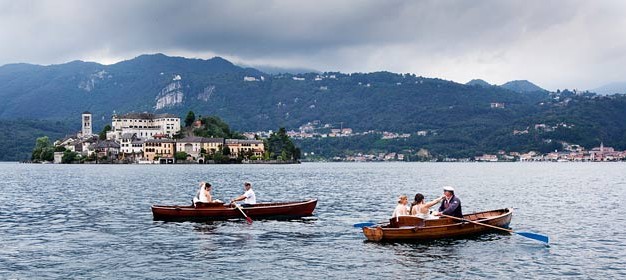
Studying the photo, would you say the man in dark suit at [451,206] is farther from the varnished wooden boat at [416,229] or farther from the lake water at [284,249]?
the lake water at [284,249]

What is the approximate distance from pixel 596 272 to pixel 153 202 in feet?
139

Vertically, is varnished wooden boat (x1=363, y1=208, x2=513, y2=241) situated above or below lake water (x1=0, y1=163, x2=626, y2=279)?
above

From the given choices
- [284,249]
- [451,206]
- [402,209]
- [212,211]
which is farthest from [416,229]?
[212,211]

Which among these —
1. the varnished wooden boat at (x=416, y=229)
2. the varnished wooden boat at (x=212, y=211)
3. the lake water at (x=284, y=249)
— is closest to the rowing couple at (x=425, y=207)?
the varnished wooden boat at (x=416, y=229)

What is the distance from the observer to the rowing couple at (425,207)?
1280 inches

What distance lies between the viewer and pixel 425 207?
32719 millimetres

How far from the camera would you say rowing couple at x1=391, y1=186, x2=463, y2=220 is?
1280 inches

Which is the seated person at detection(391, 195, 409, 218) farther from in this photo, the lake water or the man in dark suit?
the man in dark suit

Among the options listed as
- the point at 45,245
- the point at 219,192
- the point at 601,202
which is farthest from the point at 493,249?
the point at 219,192

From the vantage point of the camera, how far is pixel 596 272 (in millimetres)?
26188

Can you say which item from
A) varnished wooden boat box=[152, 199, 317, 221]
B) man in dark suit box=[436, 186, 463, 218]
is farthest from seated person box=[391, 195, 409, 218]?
varnished wooden boat box=[152, 199, 317, 221]

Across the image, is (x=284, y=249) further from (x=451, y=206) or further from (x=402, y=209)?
(x=451, y=206)

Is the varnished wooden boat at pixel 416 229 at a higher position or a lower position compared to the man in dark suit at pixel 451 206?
lower

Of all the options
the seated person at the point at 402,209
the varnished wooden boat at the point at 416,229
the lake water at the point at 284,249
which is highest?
the seated person at the point at 402,209
